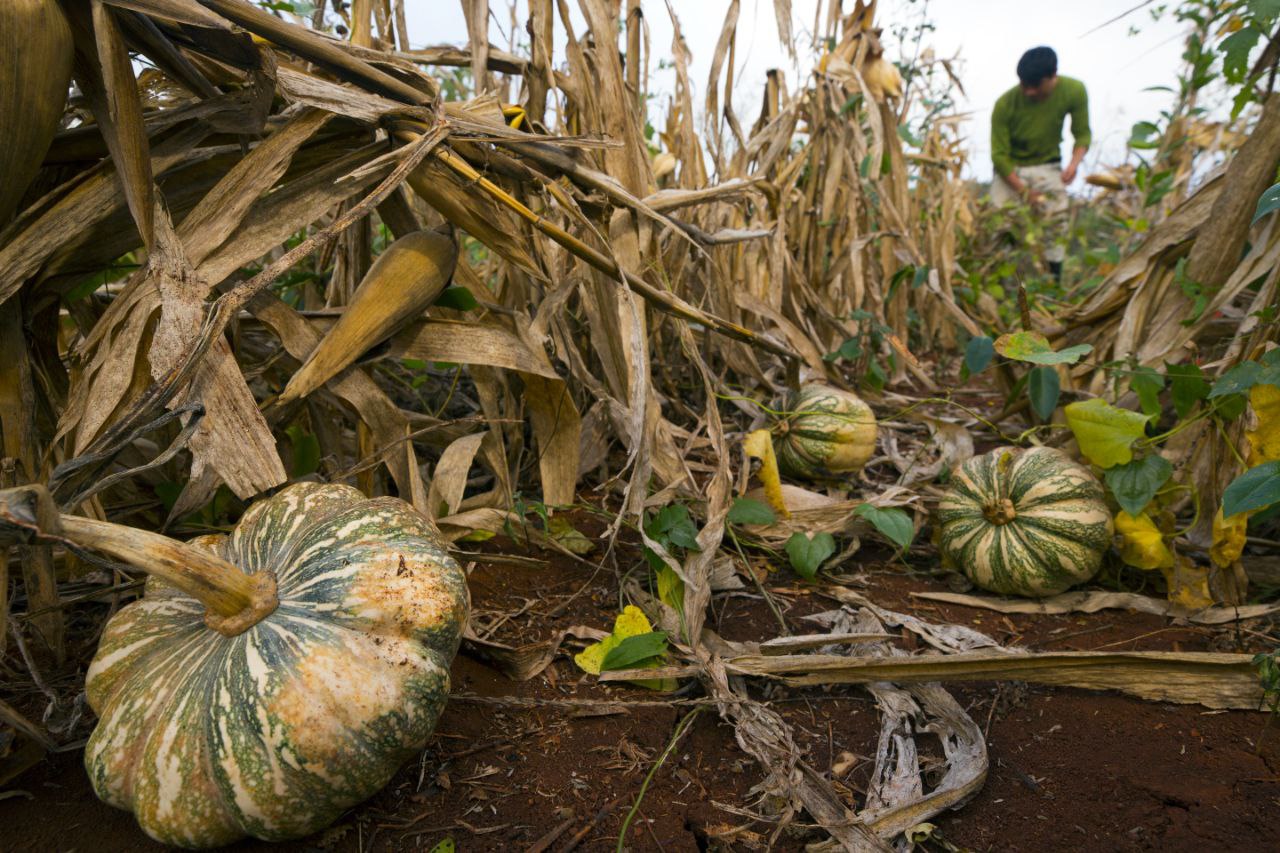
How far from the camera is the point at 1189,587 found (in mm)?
2068

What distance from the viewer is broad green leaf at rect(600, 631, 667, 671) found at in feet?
5.54

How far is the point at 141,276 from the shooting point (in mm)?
1587

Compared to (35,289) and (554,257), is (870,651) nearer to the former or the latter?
(554,257)

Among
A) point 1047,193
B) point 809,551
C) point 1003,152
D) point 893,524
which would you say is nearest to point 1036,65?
point 1003,152

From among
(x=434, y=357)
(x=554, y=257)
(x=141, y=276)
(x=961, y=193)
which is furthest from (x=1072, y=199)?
(x=141, y=276)

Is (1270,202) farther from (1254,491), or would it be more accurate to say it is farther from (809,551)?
(809,551)

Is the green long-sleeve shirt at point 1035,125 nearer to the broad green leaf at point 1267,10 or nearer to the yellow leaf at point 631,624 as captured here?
the broad green leaf at point 1267,10

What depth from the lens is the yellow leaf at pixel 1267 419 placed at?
5.93 ft

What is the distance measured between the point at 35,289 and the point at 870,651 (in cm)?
201

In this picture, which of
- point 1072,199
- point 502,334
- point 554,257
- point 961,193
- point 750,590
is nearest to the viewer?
point 502,334

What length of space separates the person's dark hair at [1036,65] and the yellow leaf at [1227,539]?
22.2 ft

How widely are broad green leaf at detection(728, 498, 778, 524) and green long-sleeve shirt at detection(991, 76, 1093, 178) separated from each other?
680 centimetres

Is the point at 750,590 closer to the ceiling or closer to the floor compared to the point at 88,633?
closer to the floor

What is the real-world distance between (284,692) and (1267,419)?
2.16m
